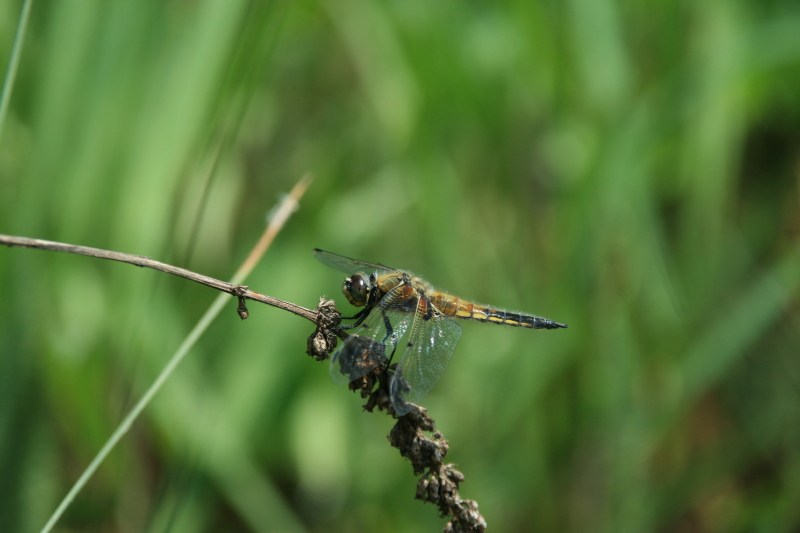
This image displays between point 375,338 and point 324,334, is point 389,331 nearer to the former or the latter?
point 375,338

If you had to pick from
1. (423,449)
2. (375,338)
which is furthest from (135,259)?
(375,338)

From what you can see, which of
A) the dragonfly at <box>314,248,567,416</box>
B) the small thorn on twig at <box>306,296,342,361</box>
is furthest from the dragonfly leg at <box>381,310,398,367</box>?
the small thorn on twig at <box>306,296,342,361</box>

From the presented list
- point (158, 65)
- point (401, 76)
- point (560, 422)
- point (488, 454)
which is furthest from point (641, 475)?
point (158, 65)

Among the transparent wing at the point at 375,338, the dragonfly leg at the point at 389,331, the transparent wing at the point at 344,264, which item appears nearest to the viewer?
the transparent wing at the point at 375,338

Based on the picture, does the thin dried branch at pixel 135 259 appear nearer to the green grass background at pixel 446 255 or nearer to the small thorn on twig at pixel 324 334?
the small thorn on twig at pixel 324 334

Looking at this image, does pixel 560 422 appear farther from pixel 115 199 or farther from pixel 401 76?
pixel 115 199

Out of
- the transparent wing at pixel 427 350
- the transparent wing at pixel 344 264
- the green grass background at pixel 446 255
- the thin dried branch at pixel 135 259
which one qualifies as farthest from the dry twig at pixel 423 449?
the green grass background at pixel 446 255
